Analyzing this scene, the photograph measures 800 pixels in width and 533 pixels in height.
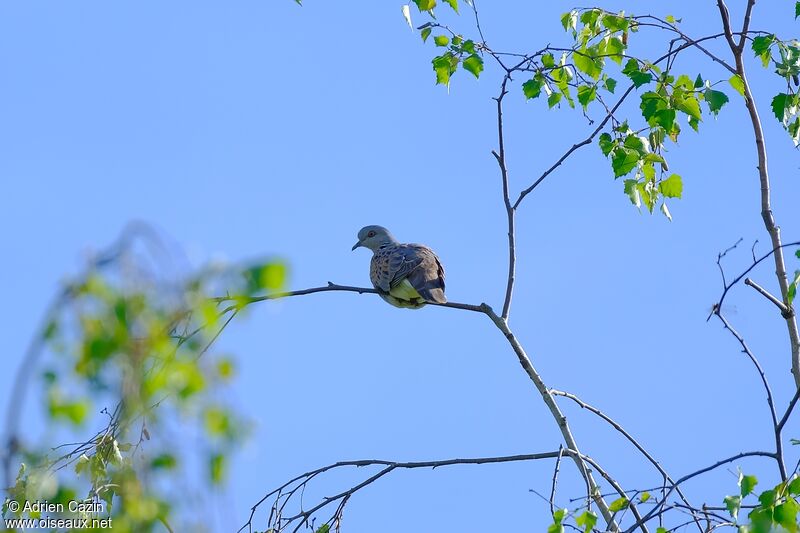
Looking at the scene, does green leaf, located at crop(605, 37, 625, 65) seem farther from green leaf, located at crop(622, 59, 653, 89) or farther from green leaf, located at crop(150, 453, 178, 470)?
green leaf, located at crop(150, 453, 178, 470)

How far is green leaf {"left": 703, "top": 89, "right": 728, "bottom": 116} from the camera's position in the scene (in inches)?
210

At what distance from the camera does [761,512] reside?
3885 millimetres

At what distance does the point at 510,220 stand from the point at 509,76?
0.72 meters

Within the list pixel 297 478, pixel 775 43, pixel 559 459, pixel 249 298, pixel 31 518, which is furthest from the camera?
pixel 775 43

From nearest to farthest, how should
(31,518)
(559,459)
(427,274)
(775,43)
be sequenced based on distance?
1. (31,518)
2. (559,459)
3. (775,43)
4. (427,274)

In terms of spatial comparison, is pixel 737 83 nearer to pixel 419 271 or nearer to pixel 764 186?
pixel 764 186

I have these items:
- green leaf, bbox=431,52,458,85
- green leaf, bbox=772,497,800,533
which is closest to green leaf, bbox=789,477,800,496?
green leaf, bbox=772,497,800,533

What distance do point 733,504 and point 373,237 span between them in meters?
6.46

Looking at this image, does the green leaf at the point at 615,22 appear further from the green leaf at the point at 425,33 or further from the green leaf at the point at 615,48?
the green leaf at the point at 425,33

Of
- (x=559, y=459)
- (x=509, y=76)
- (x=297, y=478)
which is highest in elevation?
(x=509, y=76)

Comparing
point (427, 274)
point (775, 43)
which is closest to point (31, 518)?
point (775, 43)

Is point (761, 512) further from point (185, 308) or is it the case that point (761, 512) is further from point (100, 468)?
point (185, 308)

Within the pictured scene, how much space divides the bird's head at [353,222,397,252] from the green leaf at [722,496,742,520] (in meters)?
6.21

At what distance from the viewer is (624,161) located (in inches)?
218
